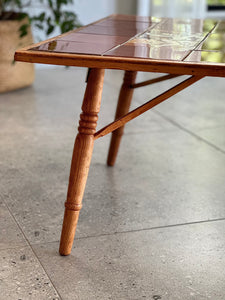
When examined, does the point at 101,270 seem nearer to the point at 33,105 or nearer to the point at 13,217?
the point at 13,217

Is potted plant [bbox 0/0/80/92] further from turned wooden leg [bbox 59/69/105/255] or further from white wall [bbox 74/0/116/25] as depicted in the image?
turned wooden leg [bbox 59/69/105/255]

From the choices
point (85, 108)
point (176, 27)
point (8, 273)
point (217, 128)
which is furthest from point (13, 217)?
point (217, 128)

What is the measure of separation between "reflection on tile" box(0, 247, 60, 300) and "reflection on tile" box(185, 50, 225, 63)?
0.65 meters

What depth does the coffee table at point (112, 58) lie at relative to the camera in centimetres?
125

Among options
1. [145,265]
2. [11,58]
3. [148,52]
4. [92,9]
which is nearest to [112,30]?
[148,52]

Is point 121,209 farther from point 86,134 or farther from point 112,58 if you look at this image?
point 112,58

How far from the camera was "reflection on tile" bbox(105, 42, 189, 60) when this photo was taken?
1.30 meters

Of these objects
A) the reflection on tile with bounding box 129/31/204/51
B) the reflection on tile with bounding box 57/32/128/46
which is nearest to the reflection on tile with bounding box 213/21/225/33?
the reflection on tile with bounding box 129/31/204/51

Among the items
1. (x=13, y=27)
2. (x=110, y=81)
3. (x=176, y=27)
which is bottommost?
(x=110, y=81)

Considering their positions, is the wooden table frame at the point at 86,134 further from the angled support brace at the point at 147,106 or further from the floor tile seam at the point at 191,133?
the floor tile seam at the point at 191,133

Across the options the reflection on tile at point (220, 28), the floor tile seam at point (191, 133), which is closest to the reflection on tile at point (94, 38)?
the reflection on tile at point (220, 28)

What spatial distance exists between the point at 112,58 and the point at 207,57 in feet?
0.83

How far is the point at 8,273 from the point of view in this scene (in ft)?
4.45

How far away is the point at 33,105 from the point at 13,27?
52cm
